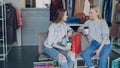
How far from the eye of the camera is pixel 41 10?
6.63 metres

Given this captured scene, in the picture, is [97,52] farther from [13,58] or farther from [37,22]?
[37,22]

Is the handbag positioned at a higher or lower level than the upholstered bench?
higher

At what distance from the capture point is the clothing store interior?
4.89m

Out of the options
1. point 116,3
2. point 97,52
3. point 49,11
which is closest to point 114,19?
point 116,3

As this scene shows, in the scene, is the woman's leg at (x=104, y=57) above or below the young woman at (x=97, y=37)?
below

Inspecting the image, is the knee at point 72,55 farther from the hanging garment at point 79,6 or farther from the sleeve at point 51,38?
the hanging garment at point 79,6

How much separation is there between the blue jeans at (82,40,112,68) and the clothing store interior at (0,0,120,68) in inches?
7.4

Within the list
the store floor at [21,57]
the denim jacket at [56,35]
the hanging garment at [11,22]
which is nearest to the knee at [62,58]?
the denim jacket at [56,35]

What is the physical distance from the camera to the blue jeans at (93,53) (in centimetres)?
366

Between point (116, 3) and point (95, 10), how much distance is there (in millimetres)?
2061

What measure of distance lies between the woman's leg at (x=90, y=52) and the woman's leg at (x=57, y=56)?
0.31 m

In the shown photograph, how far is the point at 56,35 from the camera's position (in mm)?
3709

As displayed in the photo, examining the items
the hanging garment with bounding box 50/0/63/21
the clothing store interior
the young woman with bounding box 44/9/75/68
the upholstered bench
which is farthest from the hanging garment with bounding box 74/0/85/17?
the young woman with bounding box 44/9/75/68

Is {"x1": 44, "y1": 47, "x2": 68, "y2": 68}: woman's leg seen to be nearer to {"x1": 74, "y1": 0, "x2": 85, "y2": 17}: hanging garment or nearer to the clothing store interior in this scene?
the clothing store interior
